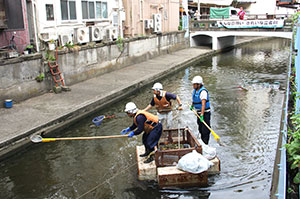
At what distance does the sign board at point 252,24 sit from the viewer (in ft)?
81.9

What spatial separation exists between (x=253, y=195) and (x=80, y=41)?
12398mm

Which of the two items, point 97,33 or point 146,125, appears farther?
point 97,33

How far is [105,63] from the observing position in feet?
58.7

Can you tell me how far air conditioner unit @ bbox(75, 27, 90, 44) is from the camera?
16.0 metres

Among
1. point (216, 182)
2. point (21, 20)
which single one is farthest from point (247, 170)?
point (21, 20)

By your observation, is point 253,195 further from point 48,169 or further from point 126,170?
point 48,169

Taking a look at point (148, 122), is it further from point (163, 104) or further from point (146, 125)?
point (163, 104)

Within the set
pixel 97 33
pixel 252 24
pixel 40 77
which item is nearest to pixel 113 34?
pixel 97 33

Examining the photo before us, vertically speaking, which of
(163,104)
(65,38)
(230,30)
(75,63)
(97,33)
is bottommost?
(163,104)

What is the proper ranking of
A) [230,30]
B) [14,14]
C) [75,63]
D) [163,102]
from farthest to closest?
[230,30], [75,63], [14,14], [163,102]

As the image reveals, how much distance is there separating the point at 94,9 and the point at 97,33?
2.17 m

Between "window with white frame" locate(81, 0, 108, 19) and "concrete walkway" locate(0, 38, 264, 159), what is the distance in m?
3.59

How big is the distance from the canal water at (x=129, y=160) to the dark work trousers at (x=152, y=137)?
0.84 metres

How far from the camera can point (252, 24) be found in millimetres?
26234
